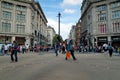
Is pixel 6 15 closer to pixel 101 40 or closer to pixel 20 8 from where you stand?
pixel 20 8

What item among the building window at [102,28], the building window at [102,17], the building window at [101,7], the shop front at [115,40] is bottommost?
the shop front at [115,40]

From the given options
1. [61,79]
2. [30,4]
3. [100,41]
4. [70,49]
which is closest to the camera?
[61,79]

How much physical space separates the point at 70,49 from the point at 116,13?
43534 mm

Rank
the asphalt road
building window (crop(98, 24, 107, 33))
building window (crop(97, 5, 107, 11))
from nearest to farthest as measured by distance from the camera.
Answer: the asphalt road
building window (crop(98, 24, 107, 33))
building window (crop(97, 5, 107, 11))

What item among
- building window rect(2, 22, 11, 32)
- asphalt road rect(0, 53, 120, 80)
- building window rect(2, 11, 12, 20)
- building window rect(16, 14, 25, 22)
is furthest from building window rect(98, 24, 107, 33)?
asphalt road rect(0, 53, 120, 80)

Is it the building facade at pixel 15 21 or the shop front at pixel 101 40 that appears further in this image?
the shop front at pixel 101 40

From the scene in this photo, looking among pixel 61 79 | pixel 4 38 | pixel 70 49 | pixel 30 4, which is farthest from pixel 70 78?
pixel 30 4

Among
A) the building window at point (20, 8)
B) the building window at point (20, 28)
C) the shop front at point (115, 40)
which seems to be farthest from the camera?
the building window at point (20, 8)

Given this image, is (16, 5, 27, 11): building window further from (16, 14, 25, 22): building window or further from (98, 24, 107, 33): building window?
(98, 24, 107, 33): building window

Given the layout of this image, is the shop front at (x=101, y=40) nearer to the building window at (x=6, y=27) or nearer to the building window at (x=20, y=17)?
the building window at (x=20, y=17)

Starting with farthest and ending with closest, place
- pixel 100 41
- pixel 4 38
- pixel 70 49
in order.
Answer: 1. pixel 100 41
2. pixel 4 38
3. pixel 70 49

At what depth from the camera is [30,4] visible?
209 feet

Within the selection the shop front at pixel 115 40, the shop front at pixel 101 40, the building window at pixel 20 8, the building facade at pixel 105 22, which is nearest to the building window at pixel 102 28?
the building facade at pixel 105 22

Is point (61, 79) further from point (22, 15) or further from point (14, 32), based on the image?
point (22, 15)
